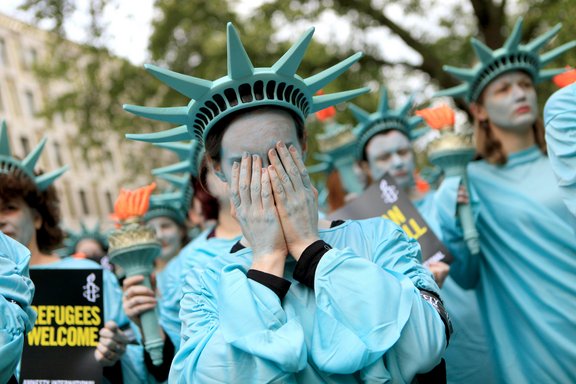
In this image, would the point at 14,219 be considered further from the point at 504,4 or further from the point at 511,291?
the point at 504,4

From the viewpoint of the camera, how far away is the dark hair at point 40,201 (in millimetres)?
3809

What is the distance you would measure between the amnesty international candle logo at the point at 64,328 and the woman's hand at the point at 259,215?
5.19 feet

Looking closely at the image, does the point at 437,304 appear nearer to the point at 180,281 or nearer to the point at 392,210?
the point at 392,210

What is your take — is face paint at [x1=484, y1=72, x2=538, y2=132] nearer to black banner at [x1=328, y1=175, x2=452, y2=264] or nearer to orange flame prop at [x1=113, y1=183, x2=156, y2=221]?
black banner at [x1=328, y1=175, x2=452, y2=264]

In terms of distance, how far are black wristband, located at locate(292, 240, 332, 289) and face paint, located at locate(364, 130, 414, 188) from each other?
3265 mm

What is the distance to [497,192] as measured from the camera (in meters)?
4.32

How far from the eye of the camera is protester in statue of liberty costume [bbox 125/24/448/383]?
6.94 feet

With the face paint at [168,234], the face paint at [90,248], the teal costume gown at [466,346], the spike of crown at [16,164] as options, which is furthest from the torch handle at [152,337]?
the face paint at [90,248]

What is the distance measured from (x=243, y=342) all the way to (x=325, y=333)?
25 cm

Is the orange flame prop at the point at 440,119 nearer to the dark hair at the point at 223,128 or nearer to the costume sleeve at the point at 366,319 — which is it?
the dark hair at the point at 223,128

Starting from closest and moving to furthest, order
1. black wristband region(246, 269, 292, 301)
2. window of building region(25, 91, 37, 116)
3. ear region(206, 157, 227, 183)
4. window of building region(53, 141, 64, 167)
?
1. black wristband region(246, 269, 292, 301)
2. ear region(206, 157, 227, 183)
3. window of building region(25, 91, 37, 116)
4. window of building region(53, 141, 64, 167)

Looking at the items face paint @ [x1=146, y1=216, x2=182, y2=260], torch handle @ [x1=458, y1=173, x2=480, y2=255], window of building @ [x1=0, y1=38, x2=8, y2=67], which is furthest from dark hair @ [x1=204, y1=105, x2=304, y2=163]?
window of building @ [x1=0, y1=38, x2=8, y2=67]

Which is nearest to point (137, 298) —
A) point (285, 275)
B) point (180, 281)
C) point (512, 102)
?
point (180, 281)

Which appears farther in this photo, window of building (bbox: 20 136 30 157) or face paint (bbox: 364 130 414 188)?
window of building (bbox: 20 136 30 157)
